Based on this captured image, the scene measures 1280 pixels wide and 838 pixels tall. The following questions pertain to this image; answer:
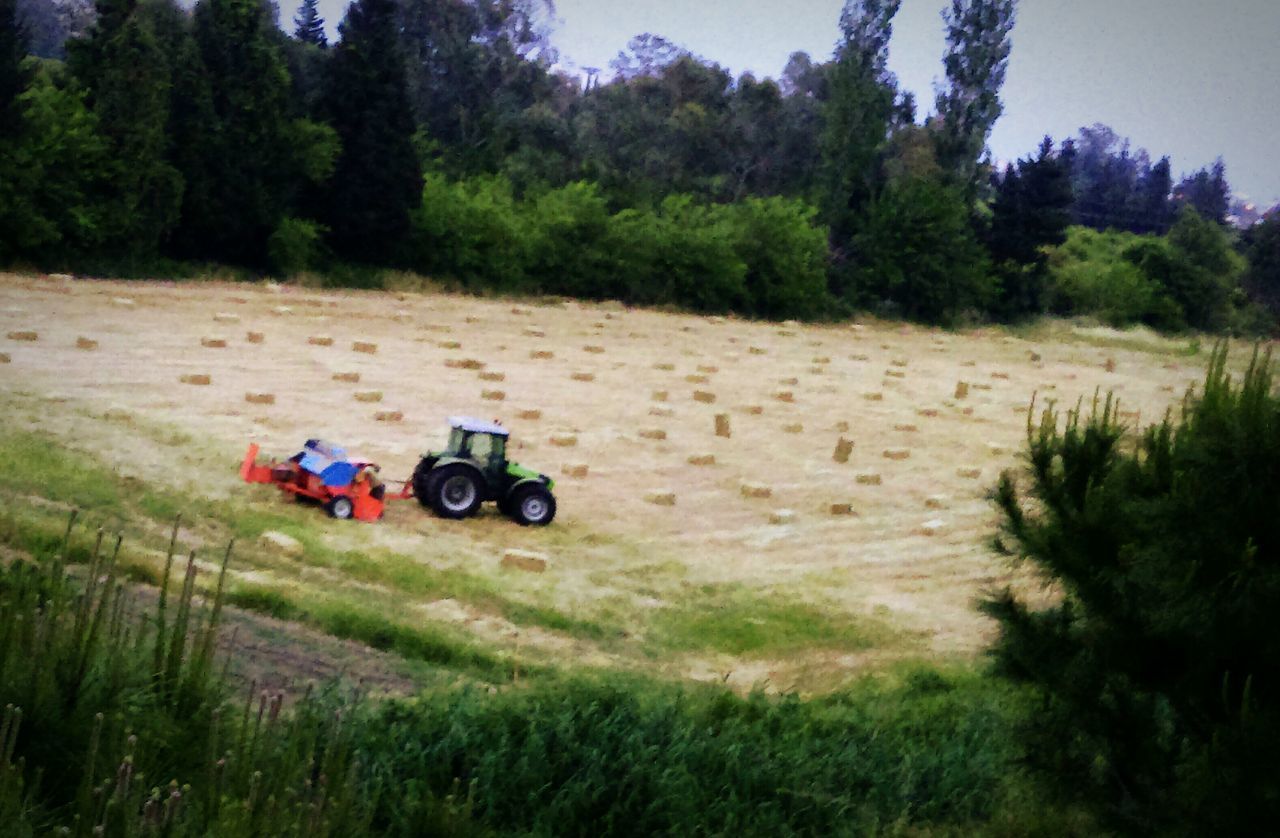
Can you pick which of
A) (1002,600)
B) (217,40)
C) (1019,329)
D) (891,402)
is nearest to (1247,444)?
(1002,600)

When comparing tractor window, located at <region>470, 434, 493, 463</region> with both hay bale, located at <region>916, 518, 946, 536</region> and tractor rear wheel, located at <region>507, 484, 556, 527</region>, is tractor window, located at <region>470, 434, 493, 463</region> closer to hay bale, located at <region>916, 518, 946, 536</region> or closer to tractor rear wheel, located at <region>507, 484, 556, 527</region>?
tractor rear wheel, located at <region>507, 484, 556, 527</region>

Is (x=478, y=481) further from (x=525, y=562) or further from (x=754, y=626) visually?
(x=754, y=626)

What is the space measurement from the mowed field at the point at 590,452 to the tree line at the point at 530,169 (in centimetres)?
239

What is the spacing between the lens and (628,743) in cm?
611

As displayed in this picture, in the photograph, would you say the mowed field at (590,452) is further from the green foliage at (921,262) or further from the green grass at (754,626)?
the green foliage at (921,262)

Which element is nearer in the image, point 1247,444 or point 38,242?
point 1247,444

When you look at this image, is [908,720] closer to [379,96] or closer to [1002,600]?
[1002,600]

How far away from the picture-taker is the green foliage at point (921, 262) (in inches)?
1471

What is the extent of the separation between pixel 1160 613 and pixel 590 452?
415 inches

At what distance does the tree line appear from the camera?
2466cm

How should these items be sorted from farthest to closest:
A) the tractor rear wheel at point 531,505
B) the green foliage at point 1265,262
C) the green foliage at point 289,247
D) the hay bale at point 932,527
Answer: the green foliage at point 289,247, the green foliage at point 1265,262, the hay bale at point 932,527, the tractor rear wheel at point 531,505

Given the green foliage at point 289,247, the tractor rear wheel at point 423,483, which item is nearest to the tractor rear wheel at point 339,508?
the tractor rear wheel at point 423,483

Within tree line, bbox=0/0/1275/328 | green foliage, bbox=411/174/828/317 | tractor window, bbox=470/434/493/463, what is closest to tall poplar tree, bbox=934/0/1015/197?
tree line, bbox=0/0/1275/328

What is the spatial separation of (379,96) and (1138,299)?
633 inches
